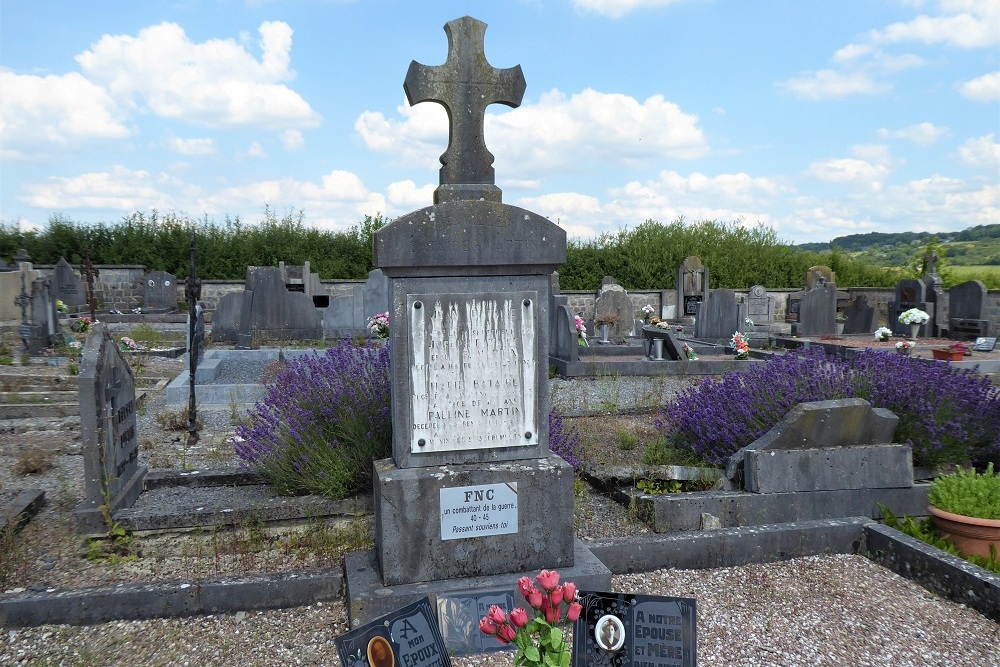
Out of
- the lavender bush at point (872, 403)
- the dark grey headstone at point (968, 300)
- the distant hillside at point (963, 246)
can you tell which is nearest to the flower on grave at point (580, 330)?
the lavender bush at point (872, 403)

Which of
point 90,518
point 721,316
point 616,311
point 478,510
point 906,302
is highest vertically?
point 906,302

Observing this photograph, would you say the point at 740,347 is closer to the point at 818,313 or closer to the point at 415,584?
the point at 818,313

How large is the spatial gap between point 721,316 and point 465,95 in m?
13.1

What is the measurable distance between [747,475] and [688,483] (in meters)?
0.51

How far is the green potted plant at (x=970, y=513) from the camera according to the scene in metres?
3.82

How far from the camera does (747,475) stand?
14.3ft

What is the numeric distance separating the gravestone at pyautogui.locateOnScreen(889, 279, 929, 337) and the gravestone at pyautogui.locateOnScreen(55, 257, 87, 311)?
21776 millimetres

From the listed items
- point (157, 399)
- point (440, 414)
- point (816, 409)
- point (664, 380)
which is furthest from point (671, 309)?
point (440, 414)

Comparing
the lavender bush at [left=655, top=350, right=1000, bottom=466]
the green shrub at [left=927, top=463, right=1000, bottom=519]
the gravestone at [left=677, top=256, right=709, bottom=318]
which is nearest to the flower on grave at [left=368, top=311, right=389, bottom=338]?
the lavender bush at [left=655, top=350, right=1000, bottom=466]

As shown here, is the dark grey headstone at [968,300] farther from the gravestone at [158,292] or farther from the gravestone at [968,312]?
the gravestone at [158,292]

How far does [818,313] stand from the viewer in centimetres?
1677

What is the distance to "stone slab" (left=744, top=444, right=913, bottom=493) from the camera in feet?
14.2

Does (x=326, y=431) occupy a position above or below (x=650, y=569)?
above

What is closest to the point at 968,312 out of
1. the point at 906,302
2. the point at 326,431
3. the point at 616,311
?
the point at 906,302
